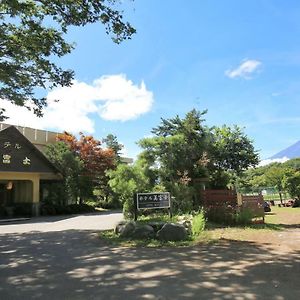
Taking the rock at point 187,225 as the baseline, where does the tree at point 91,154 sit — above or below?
above

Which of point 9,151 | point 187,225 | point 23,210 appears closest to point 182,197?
point 187,225

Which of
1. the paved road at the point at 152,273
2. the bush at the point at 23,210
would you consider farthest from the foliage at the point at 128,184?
the bush at the point at 23,210

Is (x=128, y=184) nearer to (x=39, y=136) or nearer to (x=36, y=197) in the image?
(x=36, y=197)

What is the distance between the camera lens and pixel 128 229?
13359 millimetres

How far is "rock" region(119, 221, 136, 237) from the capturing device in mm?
13258

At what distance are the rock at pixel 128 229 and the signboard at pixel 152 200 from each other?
1.78 meters

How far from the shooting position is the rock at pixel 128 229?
13.3 m

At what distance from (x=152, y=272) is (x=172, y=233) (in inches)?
178

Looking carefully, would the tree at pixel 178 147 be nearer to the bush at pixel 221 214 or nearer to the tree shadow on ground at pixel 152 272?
the bush at pixel 221 214

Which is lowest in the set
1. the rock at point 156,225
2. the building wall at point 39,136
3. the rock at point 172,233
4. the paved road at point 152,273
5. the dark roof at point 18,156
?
the paved road at point 152,273

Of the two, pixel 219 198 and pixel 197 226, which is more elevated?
pixel 219 198

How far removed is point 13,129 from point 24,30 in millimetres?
18199

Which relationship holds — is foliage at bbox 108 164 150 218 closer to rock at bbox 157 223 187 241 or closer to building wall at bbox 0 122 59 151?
rock at bbox 157 223 187 241

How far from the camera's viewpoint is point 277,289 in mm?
6496
